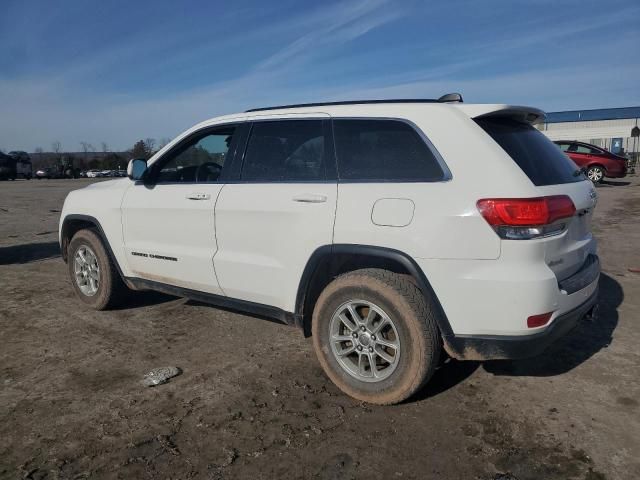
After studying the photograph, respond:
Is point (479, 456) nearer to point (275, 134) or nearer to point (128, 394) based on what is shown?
point (128, 394)

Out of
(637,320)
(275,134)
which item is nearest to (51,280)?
(275,134)

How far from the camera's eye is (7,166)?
36.1 meters

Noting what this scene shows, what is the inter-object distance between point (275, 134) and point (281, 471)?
89.6 inches

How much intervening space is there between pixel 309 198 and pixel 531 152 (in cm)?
137

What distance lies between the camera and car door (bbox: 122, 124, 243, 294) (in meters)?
3.96

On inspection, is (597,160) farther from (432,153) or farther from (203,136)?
(432,153)

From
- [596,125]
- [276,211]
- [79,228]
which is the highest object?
[596,125]

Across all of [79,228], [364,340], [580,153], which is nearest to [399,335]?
[364,340]

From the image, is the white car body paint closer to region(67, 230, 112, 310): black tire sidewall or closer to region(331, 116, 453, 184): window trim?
region(331, 116, 453, 184): window trim

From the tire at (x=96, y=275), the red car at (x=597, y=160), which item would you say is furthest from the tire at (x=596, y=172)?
the tire at (x=96, y=275)

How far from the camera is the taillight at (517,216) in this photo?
2.69 metres

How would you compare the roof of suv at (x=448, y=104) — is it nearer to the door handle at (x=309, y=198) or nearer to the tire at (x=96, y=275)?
the door handle at (x=309, y=198)

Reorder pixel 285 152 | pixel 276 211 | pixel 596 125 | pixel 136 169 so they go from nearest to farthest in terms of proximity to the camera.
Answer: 1. pixel 276 211
2. pixel 285 152
3. pixel 136 169
4. pixel 596 125

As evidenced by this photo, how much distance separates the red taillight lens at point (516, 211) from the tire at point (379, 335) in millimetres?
590
